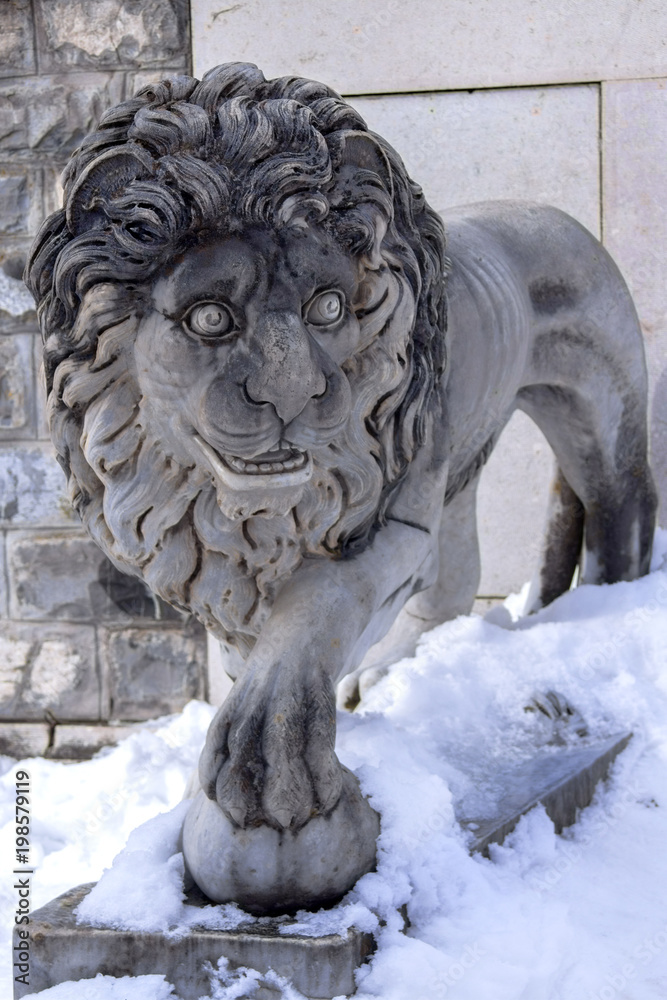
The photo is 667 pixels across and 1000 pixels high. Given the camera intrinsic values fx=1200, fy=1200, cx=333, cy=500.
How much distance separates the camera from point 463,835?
1735mm

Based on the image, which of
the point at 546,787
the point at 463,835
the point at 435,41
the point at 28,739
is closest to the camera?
the point at 463,835

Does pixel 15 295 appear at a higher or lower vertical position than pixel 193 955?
higher

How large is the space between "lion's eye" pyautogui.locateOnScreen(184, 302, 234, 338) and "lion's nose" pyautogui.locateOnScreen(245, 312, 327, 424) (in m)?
0.05

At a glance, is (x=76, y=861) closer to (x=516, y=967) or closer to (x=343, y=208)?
(x=516, y=967)

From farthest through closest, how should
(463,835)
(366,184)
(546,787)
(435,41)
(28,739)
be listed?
(28,739)
(435,41)
(546,787)
(463,835)
(366,184)

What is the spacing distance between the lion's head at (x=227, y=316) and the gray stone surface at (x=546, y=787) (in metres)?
0.51

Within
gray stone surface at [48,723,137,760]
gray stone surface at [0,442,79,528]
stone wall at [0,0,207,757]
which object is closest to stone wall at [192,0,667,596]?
stone wall at [0,0,207,757]

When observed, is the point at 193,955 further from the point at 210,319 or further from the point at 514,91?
the point at 514,91

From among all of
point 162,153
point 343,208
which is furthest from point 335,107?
point 162,153

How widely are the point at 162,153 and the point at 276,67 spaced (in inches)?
70.6

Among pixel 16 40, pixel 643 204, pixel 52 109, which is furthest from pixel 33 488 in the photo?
pixel 643 204

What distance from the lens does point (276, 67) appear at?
3.11 metres

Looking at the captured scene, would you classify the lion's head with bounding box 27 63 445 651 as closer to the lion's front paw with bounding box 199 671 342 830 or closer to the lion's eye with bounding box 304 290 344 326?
the lion's eye with bounding box 304 290 344 326

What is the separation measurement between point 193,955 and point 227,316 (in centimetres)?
79
